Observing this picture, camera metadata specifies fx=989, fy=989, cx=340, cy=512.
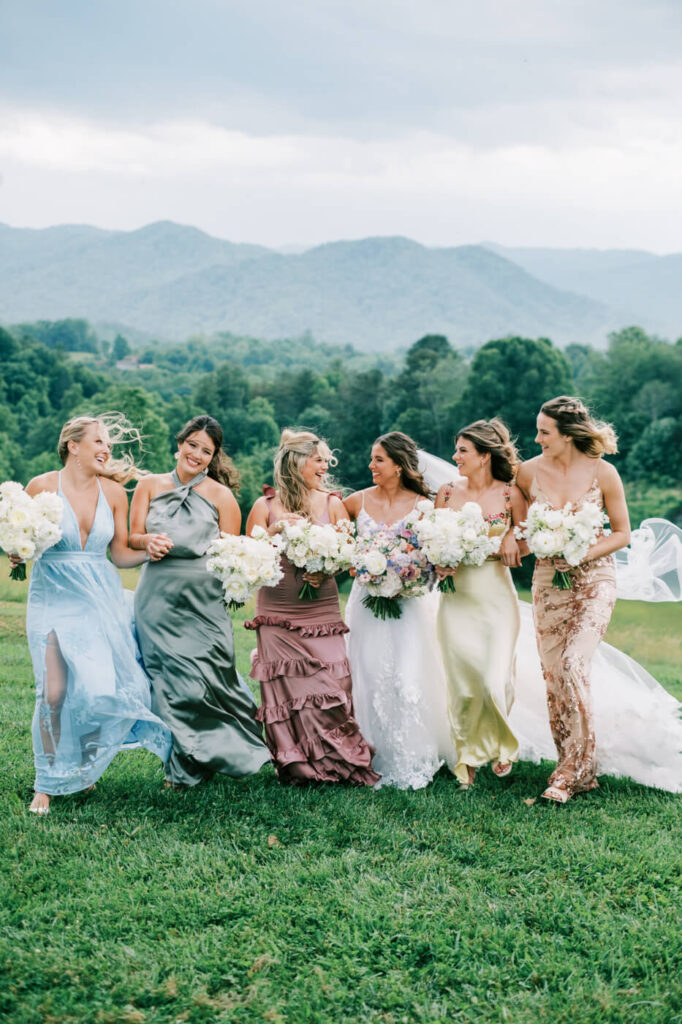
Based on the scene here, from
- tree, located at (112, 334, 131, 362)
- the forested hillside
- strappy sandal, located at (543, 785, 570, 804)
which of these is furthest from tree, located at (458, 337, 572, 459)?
tree, located at (112, 334, 131, 362)

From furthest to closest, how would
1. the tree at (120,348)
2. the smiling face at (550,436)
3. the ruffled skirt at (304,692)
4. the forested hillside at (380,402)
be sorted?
the tree at (120,348) → the forested hillside at (380,402) → the smiling face at (550,436) → the ruffled skirt at (304,692)

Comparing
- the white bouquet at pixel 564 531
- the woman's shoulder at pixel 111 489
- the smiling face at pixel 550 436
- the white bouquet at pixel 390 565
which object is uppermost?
the smiling face at pixel 550 436

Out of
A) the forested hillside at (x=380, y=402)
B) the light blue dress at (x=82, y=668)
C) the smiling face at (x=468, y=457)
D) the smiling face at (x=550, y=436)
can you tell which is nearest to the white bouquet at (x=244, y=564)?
the light blue dress at (x=82, y=668)

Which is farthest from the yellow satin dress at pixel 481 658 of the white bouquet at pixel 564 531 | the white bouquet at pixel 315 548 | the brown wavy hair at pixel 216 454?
the brown wavy hair at pixel 216 454

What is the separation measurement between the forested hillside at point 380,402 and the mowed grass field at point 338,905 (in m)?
51.1

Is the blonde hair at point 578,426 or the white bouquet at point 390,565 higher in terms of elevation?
the blonde hair at point 578,426

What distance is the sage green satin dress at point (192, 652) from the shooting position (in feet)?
24.4

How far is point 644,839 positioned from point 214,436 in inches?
170

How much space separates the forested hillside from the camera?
66.9 m

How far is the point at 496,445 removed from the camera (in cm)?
786

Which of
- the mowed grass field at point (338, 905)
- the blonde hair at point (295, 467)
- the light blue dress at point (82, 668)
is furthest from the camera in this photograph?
the blonde hair at point (295, 467)

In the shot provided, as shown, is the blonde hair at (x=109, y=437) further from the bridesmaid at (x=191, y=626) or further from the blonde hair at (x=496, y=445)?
the blonde hair at (x=496, y=445)

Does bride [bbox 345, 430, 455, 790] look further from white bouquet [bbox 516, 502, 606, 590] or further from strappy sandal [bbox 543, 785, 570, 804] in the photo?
white bouquet [bbox 516, 502, 606, 590]

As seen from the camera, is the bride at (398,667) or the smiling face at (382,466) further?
the smiling face at (382,466)
